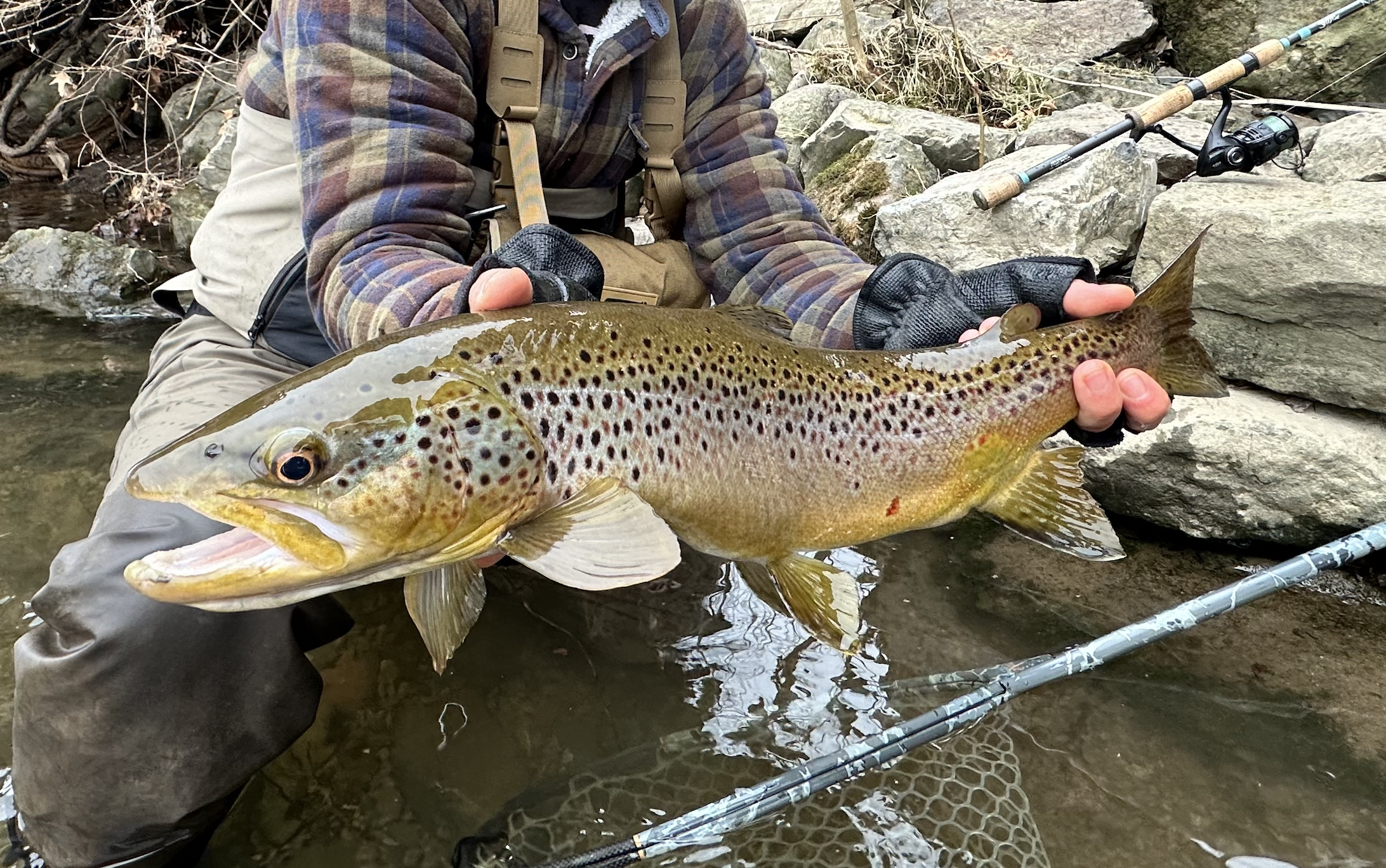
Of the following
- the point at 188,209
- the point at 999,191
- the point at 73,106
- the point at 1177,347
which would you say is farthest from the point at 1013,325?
the point at 73,106

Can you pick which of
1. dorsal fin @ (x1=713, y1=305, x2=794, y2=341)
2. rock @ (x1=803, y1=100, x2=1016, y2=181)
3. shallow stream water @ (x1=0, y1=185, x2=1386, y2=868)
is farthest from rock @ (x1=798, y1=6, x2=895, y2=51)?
dorsal fin @ (x1=713, y1=305, x2=794, y2=341)

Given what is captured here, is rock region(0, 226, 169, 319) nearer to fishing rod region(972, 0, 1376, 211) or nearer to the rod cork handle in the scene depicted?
the rod cork handle

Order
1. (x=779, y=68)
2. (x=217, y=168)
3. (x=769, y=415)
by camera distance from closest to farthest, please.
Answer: (x=769, y=415)
(x=217, y=168)
(x=779, y=68)

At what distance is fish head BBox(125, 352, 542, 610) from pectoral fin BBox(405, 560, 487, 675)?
100 mm

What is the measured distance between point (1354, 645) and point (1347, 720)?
0.41 meters

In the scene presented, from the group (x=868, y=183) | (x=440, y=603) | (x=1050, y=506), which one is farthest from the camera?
(x=868, y=183)

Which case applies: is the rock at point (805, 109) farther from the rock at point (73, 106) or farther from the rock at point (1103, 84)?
the rock at point (73, 106)

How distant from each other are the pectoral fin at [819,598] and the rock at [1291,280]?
7.48 ft

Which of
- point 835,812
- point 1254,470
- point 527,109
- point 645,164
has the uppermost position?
point 527,109

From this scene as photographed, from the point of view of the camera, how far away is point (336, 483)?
1456 mm

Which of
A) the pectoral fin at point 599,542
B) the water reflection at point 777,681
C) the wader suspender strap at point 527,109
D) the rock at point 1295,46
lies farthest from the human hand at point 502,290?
the rock at point 1295,46

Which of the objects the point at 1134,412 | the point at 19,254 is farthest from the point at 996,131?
the point at 19,254

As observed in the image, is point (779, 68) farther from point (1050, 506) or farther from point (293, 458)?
point (293, 458)

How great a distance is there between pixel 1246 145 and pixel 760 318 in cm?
283
